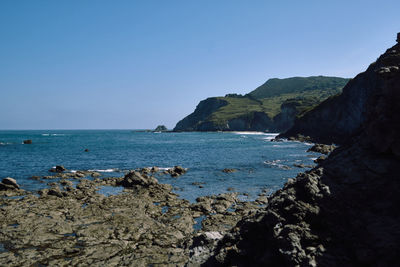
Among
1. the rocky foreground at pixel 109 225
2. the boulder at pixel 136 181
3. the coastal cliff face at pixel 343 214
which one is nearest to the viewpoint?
the coastal cliff face at pixel 343 214

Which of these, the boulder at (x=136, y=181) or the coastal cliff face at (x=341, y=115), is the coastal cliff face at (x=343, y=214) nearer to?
the boulder at (x=136, y=181)

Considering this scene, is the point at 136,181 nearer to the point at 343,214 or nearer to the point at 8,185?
the point at 8,185

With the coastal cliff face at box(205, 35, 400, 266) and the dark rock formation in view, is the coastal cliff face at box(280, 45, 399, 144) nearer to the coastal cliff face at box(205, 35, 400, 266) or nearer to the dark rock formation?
the coastal cliff face at box(205, 35, 400, 266)

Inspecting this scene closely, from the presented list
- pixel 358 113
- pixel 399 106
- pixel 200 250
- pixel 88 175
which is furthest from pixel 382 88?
pixel 358 113

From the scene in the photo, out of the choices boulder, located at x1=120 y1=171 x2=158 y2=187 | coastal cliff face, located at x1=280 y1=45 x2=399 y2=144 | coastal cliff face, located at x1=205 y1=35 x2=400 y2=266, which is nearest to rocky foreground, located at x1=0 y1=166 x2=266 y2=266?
boulder, located at x1=120 y1=171 x2=158 y2=187

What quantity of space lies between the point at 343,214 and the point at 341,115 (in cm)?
12469

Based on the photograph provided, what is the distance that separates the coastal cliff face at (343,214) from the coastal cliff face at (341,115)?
83.9 meters

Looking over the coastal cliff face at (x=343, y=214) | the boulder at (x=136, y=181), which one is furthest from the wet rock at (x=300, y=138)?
the coastal cliff face at (x=343, y=214)

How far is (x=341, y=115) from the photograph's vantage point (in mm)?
123000

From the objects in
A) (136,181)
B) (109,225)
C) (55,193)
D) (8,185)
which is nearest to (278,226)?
(109,225)

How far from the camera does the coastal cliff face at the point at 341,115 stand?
335 ft

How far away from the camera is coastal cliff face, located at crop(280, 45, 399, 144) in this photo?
102 m

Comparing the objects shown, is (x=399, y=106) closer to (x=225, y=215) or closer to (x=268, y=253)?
(x=268, y=253)

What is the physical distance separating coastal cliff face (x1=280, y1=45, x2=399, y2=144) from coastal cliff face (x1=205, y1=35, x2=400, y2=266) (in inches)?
3304
